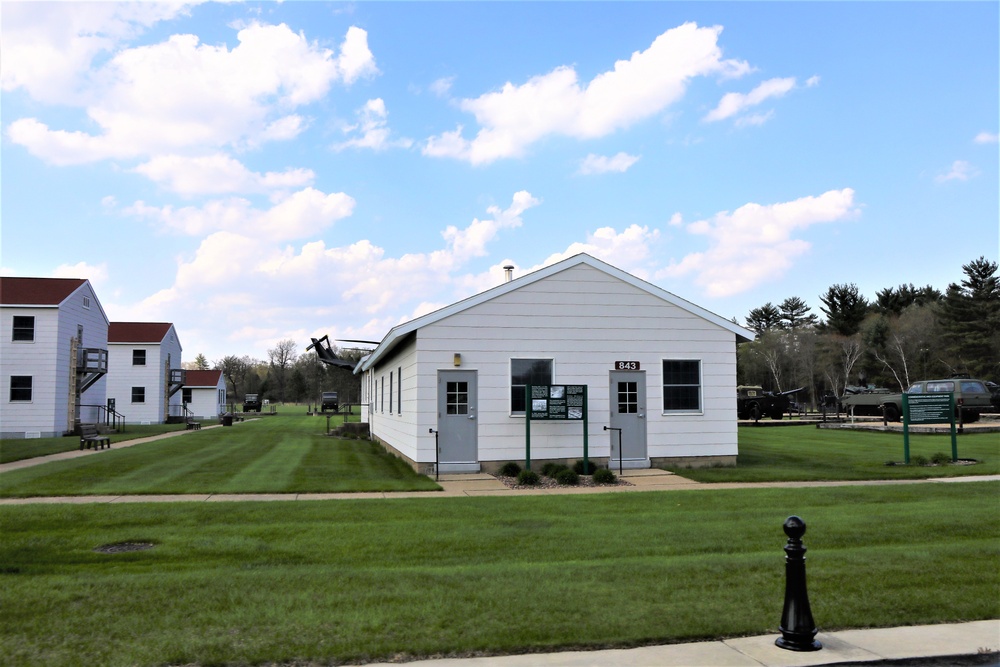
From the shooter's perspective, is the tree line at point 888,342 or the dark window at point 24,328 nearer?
A: the dark window at point 24,328

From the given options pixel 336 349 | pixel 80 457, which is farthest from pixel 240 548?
pixel 336 349

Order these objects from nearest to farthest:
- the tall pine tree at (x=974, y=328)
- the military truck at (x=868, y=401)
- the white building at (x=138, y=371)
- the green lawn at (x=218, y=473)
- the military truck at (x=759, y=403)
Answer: the green lawn at (x=218, y=473), the military truck at (x=868, y=401), the military truck at (x=759, y=403), the white building at (x=138, y=371), the tall pine tree at (x=974, y=328)

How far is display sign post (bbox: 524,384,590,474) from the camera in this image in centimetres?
1530

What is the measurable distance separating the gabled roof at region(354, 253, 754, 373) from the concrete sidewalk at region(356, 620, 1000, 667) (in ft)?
36.2

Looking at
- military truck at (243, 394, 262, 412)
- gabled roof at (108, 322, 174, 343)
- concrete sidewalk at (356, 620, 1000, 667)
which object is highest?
gabled roof at (108, 322, 174, 343)

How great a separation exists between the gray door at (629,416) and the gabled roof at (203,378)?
51266mm

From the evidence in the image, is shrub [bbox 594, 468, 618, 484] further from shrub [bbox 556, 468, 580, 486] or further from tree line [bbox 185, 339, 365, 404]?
tree line [bbox 185, 339, 365, 404]

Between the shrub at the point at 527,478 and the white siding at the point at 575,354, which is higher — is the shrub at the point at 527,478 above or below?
below

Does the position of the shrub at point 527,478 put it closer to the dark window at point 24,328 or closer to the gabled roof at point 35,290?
the gabled roof at point 35,290

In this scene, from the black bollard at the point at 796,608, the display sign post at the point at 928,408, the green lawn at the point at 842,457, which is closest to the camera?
Answer: the black bollard at the point at 796,608

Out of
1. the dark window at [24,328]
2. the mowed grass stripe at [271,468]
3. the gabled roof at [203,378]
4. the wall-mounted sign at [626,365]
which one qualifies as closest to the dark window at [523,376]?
the wall-mounted sign at [626,365]

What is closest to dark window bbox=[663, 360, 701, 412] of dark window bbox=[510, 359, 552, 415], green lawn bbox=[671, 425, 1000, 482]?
green lawn bbox=[671, 425, 1000, 482]

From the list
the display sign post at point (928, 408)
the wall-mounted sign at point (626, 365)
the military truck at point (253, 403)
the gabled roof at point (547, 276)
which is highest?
the gabled roof at point (547, 276)

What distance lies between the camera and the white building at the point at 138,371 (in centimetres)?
4753
